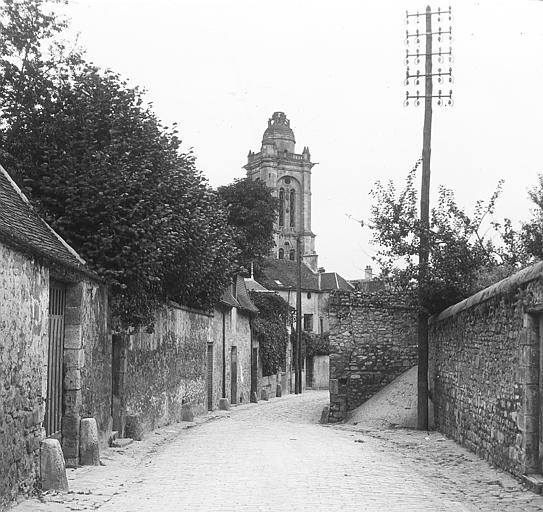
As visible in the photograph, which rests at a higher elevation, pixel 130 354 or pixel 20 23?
pixel 20 23

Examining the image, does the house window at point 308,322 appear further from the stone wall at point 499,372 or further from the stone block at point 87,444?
the stone block at point 87,444

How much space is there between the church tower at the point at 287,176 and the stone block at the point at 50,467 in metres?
84.6

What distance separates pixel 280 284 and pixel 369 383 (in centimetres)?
3926

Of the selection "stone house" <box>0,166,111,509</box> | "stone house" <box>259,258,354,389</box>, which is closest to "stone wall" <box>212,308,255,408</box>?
"stone house" <box>0,166,111,509</box>

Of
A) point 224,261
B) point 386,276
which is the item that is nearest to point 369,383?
point 386,276

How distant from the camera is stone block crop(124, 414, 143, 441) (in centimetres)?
1543

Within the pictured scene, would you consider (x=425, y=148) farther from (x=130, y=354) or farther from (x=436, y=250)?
(x=130, y=354)

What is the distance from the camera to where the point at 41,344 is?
994 centimetres

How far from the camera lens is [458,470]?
11742mm

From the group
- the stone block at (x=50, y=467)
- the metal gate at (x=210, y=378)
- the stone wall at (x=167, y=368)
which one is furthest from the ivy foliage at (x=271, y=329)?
the stone block at (x=50, y=467)

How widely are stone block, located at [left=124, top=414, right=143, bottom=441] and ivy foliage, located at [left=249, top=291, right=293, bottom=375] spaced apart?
68.2 ft

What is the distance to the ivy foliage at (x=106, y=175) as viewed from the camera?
45.5 feet

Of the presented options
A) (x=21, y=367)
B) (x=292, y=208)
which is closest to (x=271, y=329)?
(x=21, y=367)

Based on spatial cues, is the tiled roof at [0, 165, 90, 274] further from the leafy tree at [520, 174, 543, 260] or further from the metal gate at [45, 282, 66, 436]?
→ the leafy tree at [520, 174, 543, 260]
